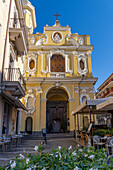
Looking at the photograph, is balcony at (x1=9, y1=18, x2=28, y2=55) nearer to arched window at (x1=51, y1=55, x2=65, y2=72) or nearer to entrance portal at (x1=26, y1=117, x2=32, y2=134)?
arched window at (x1=51, y1=55, x2=65, y2=72)

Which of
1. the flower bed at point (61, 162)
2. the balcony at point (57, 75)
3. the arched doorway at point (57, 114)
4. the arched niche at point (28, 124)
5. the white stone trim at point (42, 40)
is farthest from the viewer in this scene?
the white stone trim at point (42, 40)

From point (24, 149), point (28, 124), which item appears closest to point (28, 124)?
point (28, 124)

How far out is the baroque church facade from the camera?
19.9m

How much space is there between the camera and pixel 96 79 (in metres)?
20.6

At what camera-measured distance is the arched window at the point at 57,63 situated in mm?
21672

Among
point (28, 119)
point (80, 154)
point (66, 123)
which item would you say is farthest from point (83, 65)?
point (80, 154)

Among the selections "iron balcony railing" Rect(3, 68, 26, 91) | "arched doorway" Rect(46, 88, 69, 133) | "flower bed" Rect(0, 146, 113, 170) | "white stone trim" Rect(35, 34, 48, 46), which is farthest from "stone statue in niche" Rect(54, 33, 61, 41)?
"flower bed" Rect(0, 146, 113, 170)

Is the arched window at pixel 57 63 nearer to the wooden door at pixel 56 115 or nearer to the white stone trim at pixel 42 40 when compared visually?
the white stone trim at pixel 42 40

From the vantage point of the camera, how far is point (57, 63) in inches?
862

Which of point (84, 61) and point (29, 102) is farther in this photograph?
point (84, 61)

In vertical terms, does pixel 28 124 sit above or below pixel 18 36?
below

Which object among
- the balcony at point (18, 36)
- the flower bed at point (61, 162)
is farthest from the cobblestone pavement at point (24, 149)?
the balcony at point (18, 36)

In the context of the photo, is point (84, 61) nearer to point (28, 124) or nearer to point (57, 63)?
point (57, 63)

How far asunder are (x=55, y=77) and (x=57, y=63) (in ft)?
7.30
